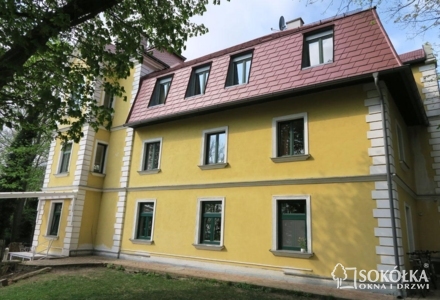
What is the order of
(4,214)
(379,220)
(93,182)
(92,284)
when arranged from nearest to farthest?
(379,220)
(92,284)
(93,182)
(4,214)

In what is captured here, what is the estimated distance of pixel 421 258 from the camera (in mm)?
8508

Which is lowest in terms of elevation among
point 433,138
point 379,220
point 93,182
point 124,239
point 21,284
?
point 21,284

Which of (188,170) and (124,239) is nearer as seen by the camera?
(188,170)

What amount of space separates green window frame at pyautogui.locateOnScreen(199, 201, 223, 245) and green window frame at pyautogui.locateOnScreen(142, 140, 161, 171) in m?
3.62

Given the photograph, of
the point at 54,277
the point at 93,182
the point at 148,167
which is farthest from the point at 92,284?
the point at 93,182

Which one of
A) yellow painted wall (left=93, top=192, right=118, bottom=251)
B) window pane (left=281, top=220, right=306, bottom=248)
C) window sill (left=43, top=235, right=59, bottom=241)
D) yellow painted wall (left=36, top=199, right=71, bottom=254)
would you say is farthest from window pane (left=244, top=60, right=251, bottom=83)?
window sill (left=43, top=235, right=59, bottom=241)

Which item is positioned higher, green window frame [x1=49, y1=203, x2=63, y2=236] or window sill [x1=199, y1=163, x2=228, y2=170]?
window sill [x1=199, y1=163, x2=228, y2=170]

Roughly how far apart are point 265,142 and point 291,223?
2.90 metres

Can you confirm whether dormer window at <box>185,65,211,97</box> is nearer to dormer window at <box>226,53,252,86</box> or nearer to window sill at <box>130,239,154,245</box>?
dormer window at <box>226,53,252,86</box>

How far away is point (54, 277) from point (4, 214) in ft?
43.5

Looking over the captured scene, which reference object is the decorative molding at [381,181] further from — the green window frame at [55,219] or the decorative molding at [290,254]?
the green window frame at [55,219]

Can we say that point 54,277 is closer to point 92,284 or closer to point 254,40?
point 92,284

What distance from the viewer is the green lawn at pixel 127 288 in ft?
24.8

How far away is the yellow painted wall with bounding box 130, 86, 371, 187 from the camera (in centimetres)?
916
